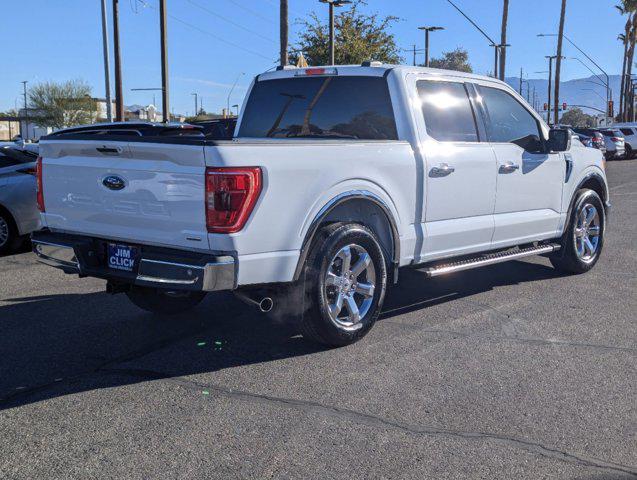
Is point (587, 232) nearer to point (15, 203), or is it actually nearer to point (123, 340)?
point (123, 340)

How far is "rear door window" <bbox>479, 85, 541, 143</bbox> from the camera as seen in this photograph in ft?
22.6

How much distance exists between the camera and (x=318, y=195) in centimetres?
505

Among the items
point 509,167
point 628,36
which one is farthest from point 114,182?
point 628,36

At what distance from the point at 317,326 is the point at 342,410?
40.6 inches

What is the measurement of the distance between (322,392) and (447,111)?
9.78 feet

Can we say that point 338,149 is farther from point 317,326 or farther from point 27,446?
point 27,446

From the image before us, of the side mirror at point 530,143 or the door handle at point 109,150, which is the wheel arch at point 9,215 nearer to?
the door handle at point 109,150

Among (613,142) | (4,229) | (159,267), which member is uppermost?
(613,142)

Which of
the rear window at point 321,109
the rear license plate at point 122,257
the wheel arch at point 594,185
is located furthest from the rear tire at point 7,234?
the wheel arch at point 594,185

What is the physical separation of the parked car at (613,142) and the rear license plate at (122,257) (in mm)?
38732

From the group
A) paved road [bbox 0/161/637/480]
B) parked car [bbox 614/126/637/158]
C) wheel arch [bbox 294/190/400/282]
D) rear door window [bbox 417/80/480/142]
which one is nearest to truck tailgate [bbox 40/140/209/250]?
wheel arch [bbox 294/190/400/282]

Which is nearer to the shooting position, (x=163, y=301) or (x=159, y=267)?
(x=159, y=267)

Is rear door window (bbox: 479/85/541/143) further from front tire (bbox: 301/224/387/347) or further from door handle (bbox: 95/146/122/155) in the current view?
door handle (bbox: 95/146/122/155)

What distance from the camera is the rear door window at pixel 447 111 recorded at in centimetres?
624
